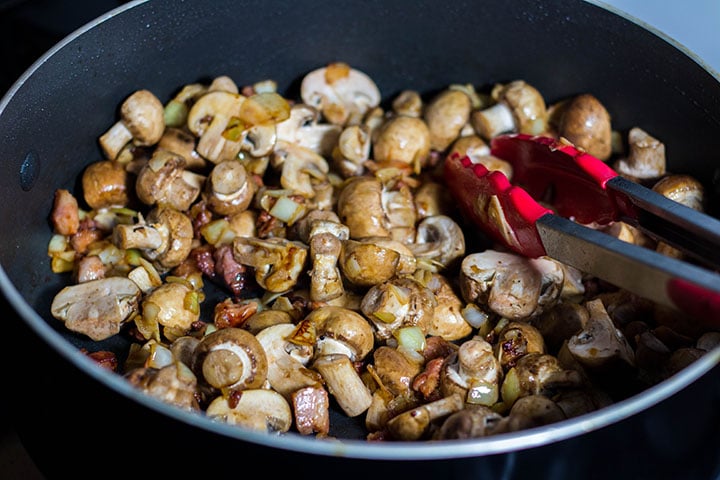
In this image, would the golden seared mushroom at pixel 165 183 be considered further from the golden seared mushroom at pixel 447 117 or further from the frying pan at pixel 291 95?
the golden seared mushroom at pixel 447 117

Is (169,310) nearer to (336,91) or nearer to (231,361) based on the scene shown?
(231,361)

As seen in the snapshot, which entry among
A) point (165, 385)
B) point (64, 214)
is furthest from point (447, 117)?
point (165, 385)

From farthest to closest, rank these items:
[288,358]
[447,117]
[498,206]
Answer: [447,117], [498,206], [288,358]

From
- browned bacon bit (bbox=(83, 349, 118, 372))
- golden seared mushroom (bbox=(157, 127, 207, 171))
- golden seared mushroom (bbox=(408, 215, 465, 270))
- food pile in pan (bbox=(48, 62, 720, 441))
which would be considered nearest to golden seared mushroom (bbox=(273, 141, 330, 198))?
food pile in pan (bbox=(48, 62, 720, 441))

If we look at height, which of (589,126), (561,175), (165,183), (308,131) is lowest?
(165,183)

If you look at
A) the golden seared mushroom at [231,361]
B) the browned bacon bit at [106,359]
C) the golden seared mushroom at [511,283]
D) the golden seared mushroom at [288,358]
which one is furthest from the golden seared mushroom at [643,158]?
the browned bacon bit at [106,359]

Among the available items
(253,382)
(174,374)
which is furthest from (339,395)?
(174,374)
